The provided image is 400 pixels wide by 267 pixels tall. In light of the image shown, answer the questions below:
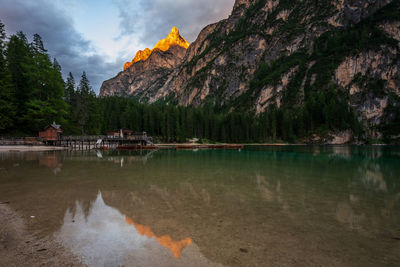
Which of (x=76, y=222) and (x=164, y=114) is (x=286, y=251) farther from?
(x=164, y=114)

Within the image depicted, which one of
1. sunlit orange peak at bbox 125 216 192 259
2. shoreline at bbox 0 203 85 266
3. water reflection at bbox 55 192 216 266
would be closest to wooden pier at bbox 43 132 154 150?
shoreline at bbox 0 203 85 266

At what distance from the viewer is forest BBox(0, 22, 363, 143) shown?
161ft

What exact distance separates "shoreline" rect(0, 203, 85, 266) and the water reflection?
0.26 m

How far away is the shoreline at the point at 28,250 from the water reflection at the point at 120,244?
0.26 meters

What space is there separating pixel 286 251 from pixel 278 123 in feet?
385

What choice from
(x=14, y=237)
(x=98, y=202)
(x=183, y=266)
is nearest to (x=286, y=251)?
(x=183, y=266)

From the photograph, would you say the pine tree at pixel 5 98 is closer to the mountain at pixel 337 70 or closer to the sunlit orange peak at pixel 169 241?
the sunlit orange peak at pixel 169 241

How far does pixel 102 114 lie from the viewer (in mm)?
83062

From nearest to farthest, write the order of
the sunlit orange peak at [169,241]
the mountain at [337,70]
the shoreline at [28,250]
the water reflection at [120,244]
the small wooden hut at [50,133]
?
the shoreline at [28,250] → the water reflection at [120,244] → the sunlit orange peak at [169,241] → the small wooden hut at [50,133] → the mountain at [337,70]

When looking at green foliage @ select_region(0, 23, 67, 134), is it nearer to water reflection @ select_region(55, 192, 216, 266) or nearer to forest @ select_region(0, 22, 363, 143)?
forest @ select_region(0, 22, 363, 143)

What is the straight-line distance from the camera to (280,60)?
194 meters

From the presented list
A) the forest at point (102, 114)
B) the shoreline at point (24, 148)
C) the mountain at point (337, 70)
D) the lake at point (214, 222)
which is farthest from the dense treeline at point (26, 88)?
the mountain at point (337, 70)

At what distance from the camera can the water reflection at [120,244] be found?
543 centimetres

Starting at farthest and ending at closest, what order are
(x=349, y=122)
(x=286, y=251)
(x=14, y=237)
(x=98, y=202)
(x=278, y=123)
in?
(x=278, y=123), (x=349, y=122), (x=98, y=202), (x=14, y=237), (x=286, y=251)
